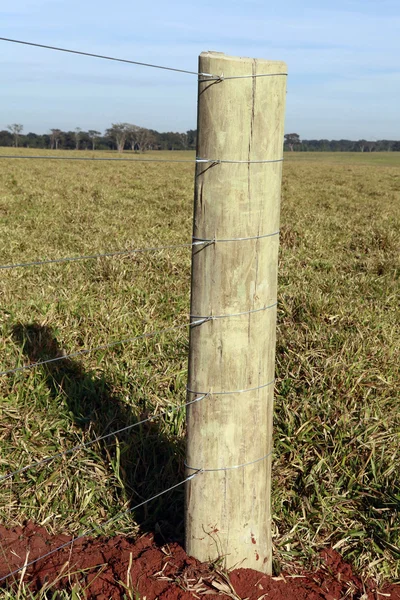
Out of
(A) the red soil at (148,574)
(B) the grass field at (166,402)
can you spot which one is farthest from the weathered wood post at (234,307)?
(B) the grass field at (166,402)

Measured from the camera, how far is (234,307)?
208 centimetres

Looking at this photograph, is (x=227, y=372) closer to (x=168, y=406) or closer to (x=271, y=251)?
(x=271, y=251)

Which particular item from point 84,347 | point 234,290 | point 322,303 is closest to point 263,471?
point 234,290

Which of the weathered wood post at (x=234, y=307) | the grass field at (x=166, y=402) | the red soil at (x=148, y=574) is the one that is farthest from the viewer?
the grass field at (x=166, y=402)

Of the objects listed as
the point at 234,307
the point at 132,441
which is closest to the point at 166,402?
the point at 132,441

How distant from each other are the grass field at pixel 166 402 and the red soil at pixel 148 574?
0.09 metres

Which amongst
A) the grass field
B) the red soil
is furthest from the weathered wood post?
the grass field

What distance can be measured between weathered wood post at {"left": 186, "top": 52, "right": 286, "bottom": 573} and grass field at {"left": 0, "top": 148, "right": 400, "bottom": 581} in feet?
1.40

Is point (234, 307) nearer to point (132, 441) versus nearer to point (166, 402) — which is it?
point (132, 441)

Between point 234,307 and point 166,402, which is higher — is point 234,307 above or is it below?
above

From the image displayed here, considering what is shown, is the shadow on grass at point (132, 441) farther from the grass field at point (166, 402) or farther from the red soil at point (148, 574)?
the red soil at point (148, 574)

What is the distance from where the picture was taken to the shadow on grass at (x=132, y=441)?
2.73 m

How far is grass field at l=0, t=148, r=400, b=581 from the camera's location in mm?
2713

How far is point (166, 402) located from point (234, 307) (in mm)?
1466
